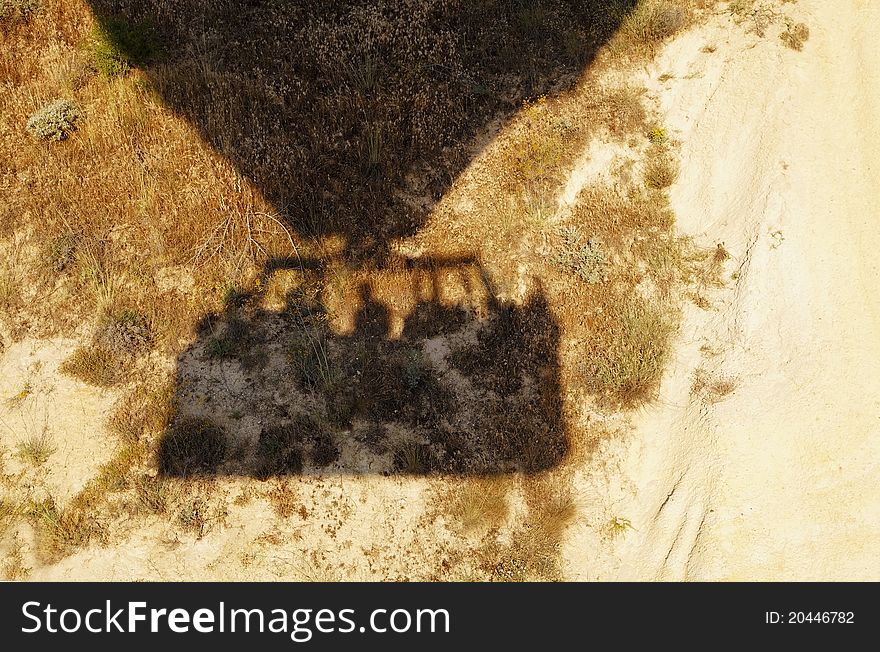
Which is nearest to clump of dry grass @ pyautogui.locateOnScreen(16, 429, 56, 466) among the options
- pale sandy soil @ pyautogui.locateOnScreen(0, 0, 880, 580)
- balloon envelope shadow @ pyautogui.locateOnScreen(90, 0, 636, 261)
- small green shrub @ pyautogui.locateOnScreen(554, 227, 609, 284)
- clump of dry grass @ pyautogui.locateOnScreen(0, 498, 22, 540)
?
pale sandy soil @ pyautogui.locateOnScreen(0, 0, 880, 580)

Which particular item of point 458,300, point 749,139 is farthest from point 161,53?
point 749,139

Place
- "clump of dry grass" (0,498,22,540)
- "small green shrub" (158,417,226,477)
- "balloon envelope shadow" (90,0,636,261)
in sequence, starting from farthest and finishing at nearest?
"balloon envelope shadow" (90,0,636,261) → "small green shrub" (158,417,226,477) → "clump of dry grass" (0,498,22,540)

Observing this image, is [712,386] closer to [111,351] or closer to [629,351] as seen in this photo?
[629,351]

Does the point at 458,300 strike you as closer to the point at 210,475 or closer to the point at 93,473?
the point at 210,475

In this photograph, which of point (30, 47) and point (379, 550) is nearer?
point (379, 550)

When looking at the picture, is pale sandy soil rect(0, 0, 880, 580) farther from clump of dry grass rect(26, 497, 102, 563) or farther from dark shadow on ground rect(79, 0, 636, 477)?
dark shadow on ground rect(79, 0, 636, 477)

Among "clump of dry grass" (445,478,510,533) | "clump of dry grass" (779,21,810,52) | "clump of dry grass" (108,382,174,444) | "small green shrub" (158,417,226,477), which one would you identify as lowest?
"clump of dry grass" (445,478,510,533)
